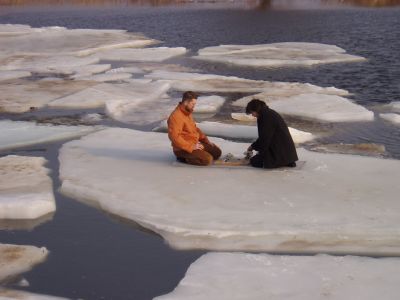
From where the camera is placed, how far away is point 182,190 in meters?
6.39

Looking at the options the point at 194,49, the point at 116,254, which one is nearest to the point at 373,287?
the point at 116,254

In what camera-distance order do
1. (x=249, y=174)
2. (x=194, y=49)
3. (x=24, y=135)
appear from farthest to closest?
(x=194, y=49), (x=24, y=135), (x=249, y=174)

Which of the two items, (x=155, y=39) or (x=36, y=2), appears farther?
(x=36, y=2)

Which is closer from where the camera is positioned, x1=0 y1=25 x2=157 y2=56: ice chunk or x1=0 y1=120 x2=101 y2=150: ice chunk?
x1=0 y1=120 x2=101 y2=150: ice chunk

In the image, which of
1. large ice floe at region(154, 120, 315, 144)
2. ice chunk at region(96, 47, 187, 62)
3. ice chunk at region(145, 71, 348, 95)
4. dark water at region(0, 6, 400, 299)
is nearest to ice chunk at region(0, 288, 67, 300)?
dark water at region(0, 6, 400, 299)

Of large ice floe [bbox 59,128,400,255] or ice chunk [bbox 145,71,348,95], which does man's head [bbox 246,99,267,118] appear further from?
ice chunk [bbox 145,71,348,95]

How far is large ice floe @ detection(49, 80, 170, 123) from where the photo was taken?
11.1 m

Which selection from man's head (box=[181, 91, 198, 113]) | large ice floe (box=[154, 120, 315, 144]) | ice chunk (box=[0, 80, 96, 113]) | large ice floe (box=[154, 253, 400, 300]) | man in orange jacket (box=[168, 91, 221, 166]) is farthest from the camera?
ice chunk (box=[0, 80, 96, 113])

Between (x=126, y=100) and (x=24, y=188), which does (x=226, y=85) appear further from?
(x=24, y=188)

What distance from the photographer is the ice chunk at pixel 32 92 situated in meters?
11.9

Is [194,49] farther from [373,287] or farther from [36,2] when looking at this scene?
[36,2]

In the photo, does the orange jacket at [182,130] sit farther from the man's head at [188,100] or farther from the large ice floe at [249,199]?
the large ice floe at [249,199]

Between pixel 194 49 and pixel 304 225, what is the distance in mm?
18552

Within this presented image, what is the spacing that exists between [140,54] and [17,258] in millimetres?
15676
